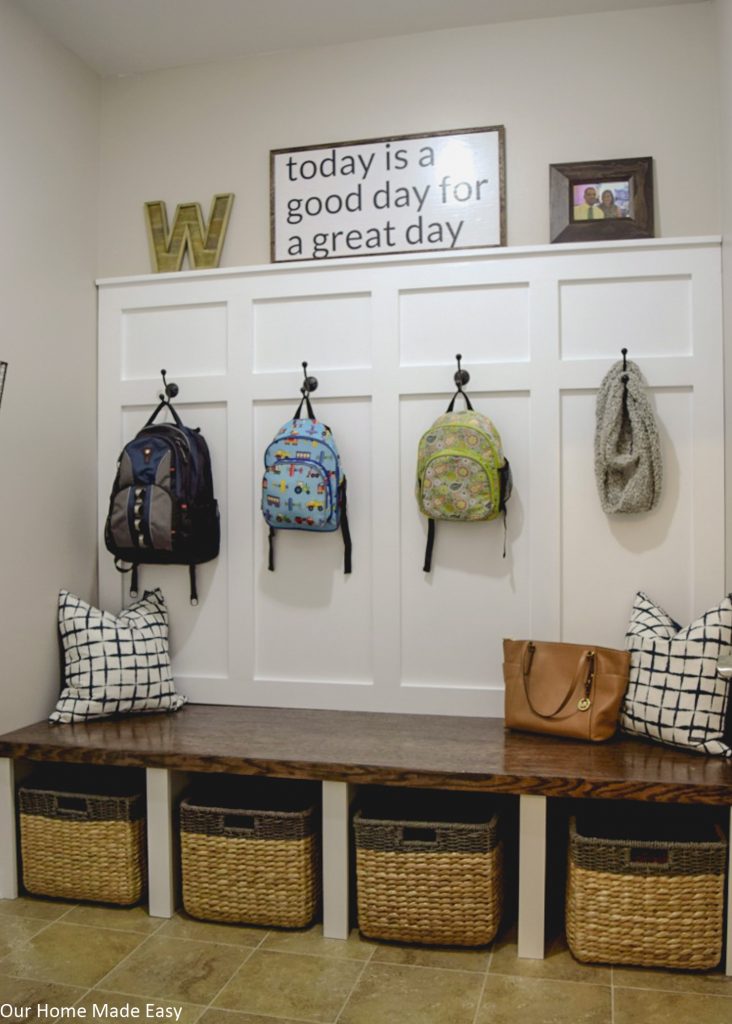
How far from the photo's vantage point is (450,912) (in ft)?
7.55

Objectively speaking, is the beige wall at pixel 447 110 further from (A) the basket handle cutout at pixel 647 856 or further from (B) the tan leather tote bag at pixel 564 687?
(A) the basket handle cutout at pixel 647 856

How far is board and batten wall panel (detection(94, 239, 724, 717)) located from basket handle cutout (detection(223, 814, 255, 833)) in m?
0.55

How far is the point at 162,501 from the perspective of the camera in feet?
9.35

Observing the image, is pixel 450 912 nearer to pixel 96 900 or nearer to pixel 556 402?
pixel 96 900

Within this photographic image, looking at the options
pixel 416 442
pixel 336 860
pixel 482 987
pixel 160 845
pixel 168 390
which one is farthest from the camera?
pixel 168 390

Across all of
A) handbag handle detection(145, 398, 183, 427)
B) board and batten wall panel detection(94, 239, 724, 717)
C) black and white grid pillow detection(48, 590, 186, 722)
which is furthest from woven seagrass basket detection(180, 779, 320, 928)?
handbag handle detection(145, 398, 183, 427)

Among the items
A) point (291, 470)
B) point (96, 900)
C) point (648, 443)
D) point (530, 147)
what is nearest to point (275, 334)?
point (291, 470)

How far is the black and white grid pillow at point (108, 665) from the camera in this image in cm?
279

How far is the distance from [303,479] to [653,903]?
4.90 feet

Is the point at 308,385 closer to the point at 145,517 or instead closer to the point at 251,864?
the point at 145,517

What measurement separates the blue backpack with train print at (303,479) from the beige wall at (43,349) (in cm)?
69

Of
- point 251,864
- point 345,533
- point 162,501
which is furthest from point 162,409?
point 251,864

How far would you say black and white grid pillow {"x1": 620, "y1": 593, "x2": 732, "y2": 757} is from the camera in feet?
7.82

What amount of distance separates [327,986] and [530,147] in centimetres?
247
